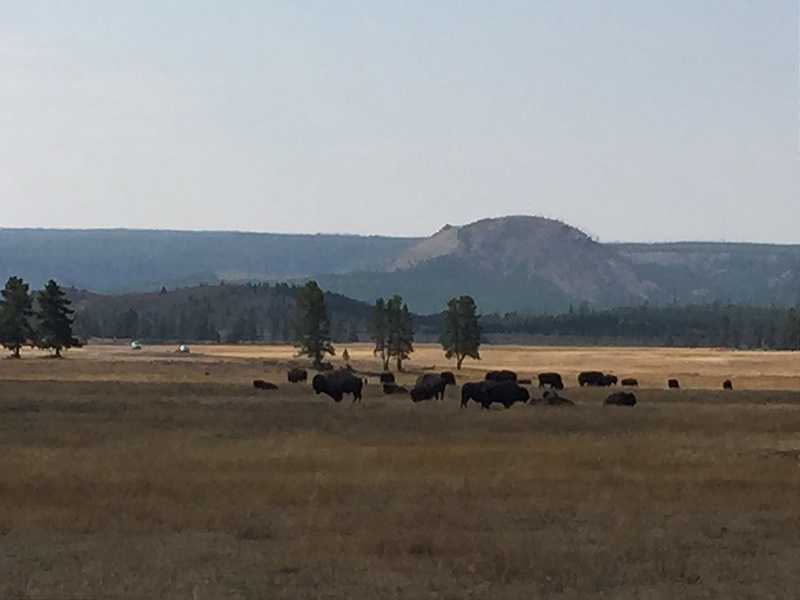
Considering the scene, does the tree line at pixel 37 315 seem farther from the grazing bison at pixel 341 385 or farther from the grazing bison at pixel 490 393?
the grazing bison at pixel 490 393

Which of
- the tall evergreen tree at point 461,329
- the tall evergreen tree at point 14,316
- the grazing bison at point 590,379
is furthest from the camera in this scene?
the tall evergreen tree at point 461,329

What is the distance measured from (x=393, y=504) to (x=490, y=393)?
27782 mm

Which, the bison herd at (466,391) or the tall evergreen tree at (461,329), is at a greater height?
the tall evergreen tree at (461,329)

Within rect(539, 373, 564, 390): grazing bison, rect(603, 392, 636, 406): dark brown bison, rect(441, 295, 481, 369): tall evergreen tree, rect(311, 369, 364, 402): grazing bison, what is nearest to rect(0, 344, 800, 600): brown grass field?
rect(603, 392, 636, 406): dark brown bison

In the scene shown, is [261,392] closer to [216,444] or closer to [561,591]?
[216,444]

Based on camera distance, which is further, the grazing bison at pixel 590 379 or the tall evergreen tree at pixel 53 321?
the tall evergreen tree at pixel 53 321

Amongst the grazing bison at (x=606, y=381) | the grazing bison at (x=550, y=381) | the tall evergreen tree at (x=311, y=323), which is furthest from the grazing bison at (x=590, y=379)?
the tall evergreen tree at (x=311, y=323)

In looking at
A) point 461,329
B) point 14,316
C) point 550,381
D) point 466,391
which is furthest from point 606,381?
point 14,316

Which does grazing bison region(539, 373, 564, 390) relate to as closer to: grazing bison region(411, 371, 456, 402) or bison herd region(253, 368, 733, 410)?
bison herd region(253, 368, 733, 410)

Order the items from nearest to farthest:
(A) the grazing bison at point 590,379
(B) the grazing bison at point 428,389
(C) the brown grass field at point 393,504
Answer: (C) the brown grass field at point 393,504 → (B) the grazing bison at point 428,389 → (A) the grazing bison at point 590,379

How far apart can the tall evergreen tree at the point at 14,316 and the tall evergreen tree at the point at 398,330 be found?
86.4 ft

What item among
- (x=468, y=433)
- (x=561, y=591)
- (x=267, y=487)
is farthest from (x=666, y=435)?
(x=561, y=591)

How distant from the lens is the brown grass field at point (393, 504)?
15.2 m

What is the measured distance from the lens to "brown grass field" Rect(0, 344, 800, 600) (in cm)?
1518
